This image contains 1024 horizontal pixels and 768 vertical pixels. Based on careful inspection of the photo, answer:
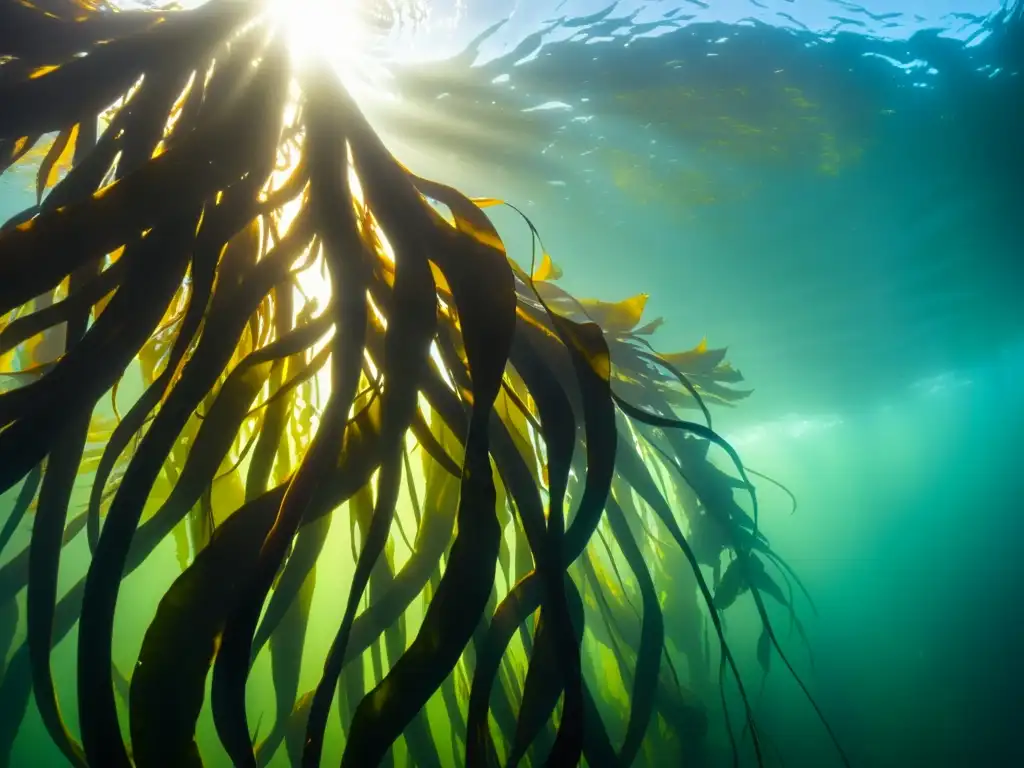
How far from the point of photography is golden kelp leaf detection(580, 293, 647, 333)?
2947 mm

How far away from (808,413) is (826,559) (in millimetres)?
41410

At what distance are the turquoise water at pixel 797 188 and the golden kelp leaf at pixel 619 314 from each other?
12.7 feet

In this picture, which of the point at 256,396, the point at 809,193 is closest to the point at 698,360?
the point at 256,396

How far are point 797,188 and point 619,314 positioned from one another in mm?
7653

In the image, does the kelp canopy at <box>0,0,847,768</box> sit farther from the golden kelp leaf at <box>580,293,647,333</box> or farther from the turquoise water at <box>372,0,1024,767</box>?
the turquoise water at <box>372,0,1024,767</box>

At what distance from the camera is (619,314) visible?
2.97m

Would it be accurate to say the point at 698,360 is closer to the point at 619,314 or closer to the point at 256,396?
the point at 619,314

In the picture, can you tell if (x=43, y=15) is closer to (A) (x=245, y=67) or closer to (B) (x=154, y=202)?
(A) (x=245, y=67)

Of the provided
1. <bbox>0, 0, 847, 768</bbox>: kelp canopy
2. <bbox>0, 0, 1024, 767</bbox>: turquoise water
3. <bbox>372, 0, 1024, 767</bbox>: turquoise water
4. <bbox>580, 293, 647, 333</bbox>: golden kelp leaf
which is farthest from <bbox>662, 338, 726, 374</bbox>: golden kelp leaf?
<bbox>372, 0, 1024, 767</bbox>: turquoise water

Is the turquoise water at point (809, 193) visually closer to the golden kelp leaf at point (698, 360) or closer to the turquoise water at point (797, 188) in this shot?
the turquoise water at point (797, 188)

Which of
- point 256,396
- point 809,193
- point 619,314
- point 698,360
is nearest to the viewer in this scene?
point 256,396

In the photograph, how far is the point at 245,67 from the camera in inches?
45.2

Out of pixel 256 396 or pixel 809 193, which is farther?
pixel 809 193

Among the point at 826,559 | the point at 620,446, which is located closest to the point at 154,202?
the point at 620,446
